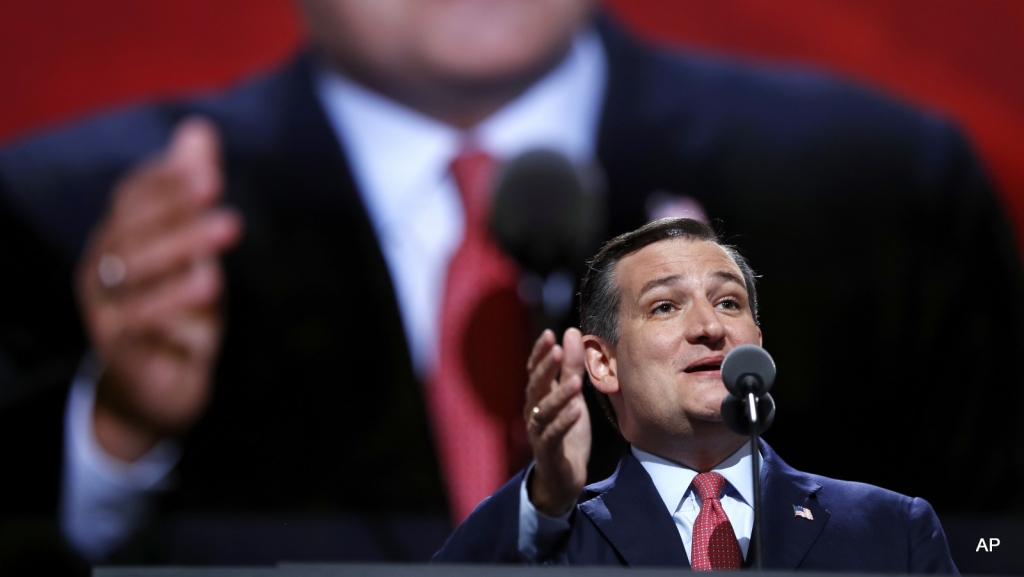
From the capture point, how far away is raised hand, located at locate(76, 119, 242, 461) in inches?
136

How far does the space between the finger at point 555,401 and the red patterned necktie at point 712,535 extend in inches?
11.1

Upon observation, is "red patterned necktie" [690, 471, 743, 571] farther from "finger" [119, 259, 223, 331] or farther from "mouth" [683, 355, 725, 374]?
"finger" [119, 259, 223, 331]

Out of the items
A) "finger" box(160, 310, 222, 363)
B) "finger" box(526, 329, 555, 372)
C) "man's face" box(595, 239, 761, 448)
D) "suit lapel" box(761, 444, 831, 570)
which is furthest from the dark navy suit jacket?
"finger" box(160, 310, 222, 363)

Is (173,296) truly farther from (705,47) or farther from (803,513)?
(803,513)

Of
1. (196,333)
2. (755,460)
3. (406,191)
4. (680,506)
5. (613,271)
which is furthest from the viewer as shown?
(406,191)

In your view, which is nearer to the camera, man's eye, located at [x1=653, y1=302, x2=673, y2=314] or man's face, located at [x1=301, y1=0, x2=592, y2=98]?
man's eye, located at [x1=653, y1=302, x2=673, y2=314]

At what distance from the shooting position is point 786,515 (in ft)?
5.44

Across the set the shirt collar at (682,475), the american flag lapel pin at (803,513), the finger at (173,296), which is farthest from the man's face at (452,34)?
the american flag lapel pin at (803,513)

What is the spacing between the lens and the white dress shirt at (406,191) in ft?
11.2

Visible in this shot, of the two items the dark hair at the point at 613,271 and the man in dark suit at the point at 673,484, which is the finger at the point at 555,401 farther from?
the dark hair at the point at 613,271

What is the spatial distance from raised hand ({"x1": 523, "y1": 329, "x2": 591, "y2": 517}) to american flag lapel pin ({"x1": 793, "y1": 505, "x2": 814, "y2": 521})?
0.34m

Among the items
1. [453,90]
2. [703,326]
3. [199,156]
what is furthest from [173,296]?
[703,326]

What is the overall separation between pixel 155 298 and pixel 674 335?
2.29 m

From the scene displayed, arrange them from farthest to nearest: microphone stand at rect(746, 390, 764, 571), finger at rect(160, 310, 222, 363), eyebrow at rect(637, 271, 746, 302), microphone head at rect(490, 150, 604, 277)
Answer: finger at rect(160, 310, 222, 363)
microphone head at rect(490, 150, 604, 277)
eyebrow at rect(637, 271, 746, 302)
microphone stand at rect(746, 390, 764, 571)
